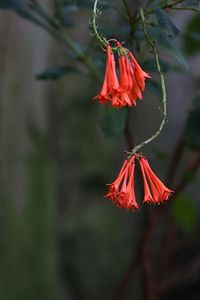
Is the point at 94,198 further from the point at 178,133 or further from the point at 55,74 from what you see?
the point at 55,74

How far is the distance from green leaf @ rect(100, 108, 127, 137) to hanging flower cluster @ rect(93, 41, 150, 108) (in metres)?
0.31

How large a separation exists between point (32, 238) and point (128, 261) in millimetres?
480

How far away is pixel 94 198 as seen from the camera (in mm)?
2064

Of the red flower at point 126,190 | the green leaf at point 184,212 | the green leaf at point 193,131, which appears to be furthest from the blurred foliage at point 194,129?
the green leaf at point 184,212

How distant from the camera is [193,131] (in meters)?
1.17

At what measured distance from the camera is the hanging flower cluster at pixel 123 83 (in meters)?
0.72

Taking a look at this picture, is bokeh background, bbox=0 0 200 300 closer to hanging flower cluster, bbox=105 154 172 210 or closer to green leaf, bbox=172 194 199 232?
green leaf, bbox=172 194 199 232

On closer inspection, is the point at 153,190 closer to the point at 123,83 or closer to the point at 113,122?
the point at 123,83

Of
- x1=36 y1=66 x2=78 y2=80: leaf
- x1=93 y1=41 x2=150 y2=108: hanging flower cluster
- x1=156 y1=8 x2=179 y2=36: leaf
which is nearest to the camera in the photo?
x1=93 y1=41 x2=150 y2=108: hanging flower cluster

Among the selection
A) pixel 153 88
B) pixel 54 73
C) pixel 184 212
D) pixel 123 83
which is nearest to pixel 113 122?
pixel 153 88

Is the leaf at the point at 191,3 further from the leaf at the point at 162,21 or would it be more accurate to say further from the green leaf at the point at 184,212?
the green leaf at the point at 184,212

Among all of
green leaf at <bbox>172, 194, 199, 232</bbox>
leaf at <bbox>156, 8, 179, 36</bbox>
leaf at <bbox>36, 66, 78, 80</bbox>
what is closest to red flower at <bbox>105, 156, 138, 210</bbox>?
leaf at <bbox>156, 8, 179, 36</bbox>

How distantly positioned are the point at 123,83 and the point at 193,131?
1.55 feet

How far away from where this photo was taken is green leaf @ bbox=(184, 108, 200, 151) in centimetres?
115
